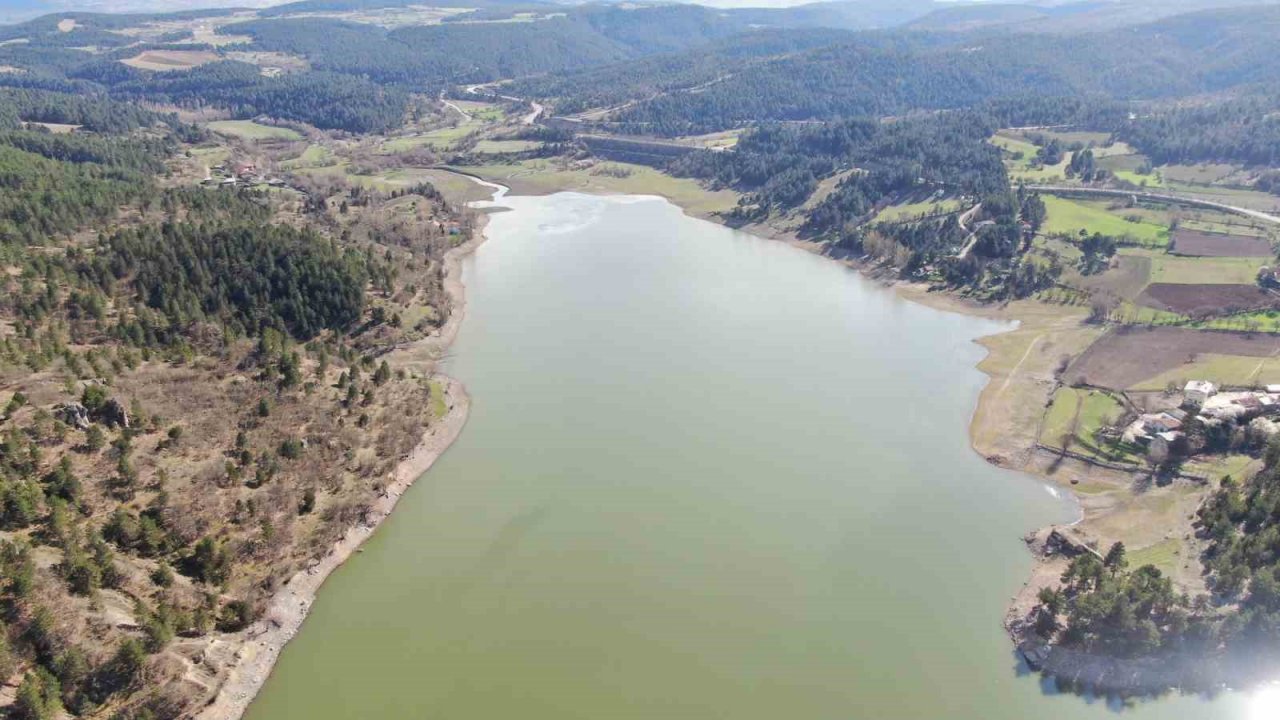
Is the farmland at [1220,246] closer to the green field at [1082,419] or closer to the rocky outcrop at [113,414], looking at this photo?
the green field at [1082,419]

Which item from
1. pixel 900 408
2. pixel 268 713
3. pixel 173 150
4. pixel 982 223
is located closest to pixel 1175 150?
pixel 982 223

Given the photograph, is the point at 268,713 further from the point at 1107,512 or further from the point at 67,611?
the point at 1107,512

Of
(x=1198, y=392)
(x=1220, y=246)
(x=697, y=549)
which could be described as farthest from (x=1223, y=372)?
(x=697, y=549)

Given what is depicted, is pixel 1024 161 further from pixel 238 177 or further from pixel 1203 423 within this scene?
pixel 238 177

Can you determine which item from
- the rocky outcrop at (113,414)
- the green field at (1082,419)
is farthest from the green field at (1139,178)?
the rocky outcrop at (113,414)

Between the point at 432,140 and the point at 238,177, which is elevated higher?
the point at 238,177

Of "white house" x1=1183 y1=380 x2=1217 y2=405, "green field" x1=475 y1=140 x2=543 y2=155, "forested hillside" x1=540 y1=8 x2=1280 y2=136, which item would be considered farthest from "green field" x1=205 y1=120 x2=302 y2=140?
"white house" x1=1183 y1=380 x2=1217 y2=405
